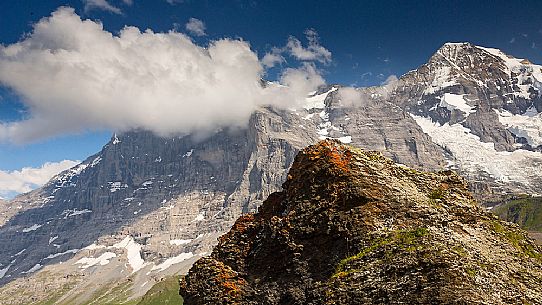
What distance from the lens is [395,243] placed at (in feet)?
58.9

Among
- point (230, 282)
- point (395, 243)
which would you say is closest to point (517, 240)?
point (395, 243)

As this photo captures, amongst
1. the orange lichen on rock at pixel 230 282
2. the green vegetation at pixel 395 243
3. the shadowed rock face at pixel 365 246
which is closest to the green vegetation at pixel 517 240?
the shadowed rock face at pixel 365 246

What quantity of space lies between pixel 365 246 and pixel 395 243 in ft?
4.31

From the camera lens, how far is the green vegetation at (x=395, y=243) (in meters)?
17.7

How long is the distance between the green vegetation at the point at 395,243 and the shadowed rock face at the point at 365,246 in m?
0.04

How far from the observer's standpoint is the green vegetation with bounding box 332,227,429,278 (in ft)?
57.9

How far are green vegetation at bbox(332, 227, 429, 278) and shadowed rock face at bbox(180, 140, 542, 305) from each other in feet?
0.14

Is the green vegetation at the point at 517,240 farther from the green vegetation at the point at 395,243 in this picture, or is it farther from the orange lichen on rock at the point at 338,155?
the orange lichen on rock at the point at 338,155

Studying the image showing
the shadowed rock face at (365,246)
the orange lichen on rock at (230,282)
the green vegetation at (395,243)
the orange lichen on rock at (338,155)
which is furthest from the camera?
the orange lichen on rock at (230,282)

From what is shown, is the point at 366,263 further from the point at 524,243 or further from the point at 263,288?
the point at 524,243

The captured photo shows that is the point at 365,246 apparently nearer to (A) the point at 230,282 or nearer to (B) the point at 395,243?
(B) the point at 395,243

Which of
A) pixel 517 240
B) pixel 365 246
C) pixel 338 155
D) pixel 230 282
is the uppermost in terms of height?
pixel 338 155

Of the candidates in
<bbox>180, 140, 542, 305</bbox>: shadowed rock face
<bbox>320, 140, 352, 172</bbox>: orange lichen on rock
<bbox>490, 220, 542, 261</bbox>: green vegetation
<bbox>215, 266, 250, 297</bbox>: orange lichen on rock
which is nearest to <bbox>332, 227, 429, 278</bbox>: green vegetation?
<bbox>180, 140, 542, 305</bbox>: shadowed rock face

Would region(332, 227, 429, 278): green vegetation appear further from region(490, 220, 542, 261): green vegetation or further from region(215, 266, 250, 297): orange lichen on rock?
region(215, 266, 250, 297): orange lichen on rock
